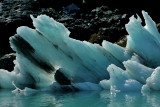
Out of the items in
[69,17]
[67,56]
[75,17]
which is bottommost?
[67,56]

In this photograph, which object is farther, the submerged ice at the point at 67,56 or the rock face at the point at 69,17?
the rock face at the point at 69,17

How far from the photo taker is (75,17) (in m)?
39.9

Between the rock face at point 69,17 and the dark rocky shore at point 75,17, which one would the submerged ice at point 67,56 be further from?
the rock face at point 69,17

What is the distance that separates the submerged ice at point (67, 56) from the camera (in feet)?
63.8

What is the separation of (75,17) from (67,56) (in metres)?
20.7

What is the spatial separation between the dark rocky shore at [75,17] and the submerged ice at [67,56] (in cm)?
1125

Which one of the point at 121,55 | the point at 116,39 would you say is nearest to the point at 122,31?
the point at 116,39

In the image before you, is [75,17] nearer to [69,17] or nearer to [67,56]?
[69,17]

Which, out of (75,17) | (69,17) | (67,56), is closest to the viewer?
(67,56)

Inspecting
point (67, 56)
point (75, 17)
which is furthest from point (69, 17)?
point (67, 56)

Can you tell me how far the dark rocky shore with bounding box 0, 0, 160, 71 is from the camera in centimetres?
3444

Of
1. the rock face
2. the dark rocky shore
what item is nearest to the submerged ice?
the dark rocky shore

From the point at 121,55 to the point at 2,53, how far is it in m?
18.1

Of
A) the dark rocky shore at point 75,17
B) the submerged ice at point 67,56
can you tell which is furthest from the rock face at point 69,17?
the submerged ice at point 67,56
